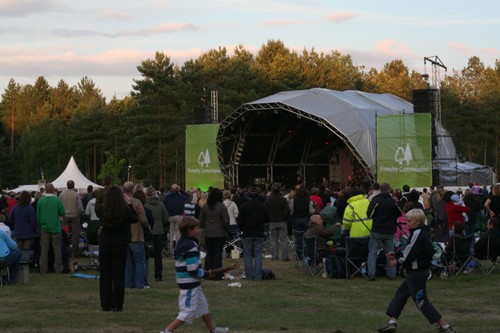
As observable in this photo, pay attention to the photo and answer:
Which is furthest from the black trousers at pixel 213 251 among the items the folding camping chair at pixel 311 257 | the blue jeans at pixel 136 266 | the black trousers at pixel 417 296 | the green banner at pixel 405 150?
the green banner at pixel 405 150

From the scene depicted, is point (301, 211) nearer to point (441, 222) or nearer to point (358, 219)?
point (441, 222)

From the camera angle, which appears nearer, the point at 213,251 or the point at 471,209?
the point at 213,251

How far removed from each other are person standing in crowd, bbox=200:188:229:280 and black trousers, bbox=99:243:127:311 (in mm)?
4082

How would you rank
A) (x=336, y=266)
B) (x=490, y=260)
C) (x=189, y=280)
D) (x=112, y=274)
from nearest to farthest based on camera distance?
(x=189, y=280)
(x=112, y=274)
(x=336, y=266)
(x=490, y=260)

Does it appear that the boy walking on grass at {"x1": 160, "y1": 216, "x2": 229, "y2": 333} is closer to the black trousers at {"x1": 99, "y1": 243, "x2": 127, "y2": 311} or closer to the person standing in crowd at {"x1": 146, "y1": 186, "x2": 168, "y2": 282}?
the black trousers at {"x1": 99, "y1": 243, "x2": 127, "y2": 311}

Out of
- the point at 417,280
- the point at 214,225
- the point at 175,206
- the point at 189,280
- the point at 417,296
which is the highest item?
the point at 175,206

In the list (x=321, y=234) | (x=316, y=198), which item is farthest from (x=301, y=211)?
(x=321, y=234)

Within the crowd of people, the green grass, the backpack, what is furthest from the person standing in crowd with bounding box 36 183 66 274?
the backpack

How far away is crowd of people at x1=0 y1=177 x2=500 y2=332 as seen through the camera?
973 centimetres

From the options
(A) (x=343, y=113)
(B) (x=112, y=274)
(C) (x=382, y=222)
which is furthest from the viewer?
(A) (x=343, y=113)

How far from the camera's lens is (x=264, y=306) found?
12.0 m

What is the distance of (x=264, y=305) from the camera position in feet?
39.8

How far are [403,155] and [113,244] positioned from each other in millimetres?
24033

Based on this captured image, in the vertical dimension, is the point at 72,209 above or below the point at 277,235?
above
